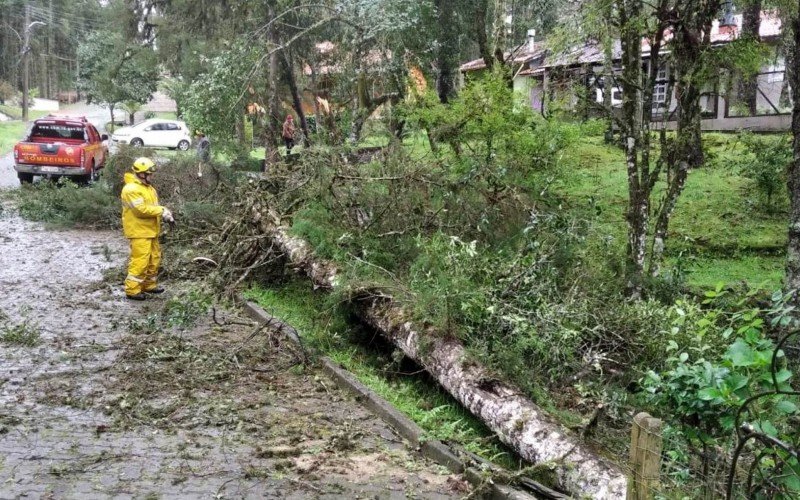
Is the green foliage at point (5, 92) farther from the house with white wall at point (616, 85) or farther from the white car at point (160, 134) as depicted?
the house with white wall at point (616, 85)

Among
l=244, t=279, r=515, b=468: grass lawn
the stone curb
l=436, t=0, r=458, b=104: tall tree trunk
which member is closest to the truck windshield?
l=436, t=0, r=458, b=104: tall tree trunk

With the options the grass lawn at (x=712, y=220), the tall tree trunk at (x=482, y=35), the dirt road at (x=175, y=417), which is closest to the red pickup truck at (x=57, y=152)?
the tall tree trunk at (x=482, y=35)

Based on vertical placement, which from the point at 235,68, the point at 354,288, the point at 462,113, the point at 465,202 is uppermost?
the point at 235,68

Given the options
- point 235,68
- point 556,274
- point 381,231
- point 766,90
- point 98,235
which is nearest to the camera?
point 556,274

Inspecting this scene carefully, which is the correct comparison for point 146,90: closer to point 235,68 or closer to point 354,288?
point 235,68

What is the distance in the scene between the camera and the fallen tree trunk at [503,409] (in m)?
4.55

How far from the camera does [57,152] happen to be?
19547 mm

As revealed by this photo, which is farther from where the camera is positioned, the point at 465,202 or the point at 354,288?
the point at 465,202

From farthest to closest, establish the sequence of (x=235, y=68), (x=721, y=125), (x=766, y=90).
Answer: (x=766, y=90), (x=721, y=125), (x=235, y=68)

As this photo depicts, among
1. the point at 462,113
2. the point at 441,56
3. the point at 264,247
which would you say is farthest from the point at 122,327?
the point at 441,56

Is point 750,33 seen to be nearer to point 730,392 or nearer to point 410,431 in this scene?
point 410,431

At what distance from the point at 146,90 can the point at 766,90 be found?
30304 millimetres

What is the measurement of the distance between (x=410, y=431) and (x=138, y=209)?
216 inches

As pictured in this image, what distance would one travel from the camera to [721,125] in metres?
23.3
